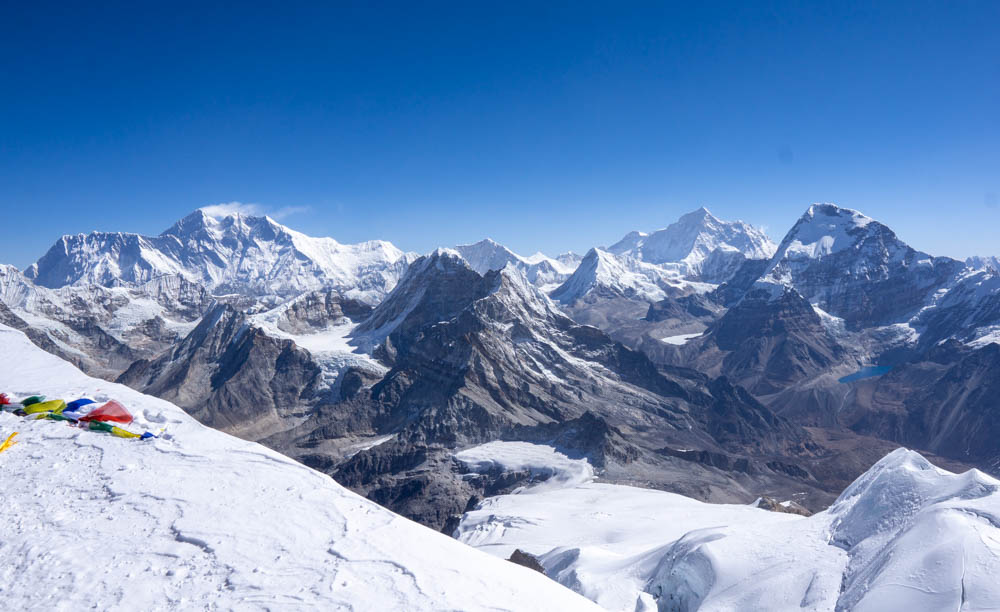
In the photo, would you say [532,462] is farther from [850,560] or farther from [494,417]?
[850,560]

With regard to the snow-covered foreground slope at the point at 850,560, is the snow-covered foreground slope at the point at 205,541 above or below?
above

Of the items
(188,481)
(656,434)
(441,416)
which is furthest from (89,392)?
(656,434)

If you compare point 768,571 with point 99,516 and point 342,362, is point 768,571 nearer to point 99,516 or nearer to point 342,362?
point 99,516

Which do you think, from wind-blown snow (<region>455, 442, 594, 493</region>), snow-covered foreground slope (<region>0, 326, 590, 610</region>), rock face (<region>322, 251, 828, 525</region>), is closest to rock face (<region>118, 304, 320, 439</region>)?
rock face (<region>322, 251, 828, 525</region>)

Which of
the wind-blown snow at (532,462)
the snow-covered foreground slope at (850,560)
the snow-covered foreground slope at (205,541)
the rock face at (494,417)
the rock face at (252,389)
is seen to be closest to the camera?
the snow-covered foreground slope at (205,541)

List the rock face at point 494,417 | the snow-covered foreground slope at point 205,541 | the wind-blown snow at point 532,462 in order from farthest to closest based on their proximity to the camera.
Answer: the rock face at point 494,417
the wind-blown snow at point 532,462
the snow-covered foreground slope at point 205,541

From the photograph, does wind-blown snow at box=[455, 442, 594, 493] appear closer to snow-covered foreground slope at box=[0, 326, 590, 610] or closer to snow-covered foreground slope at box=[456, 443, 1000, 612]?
snow-covered foreground slope at box=[456, 443, 1000, 612]

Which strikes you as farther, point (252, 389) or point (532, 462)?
point (252, 389)

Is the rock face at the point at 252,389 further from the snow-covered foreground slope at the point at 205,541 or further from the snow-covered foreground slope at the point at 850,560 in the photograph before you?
the snow-covered foreground slope at the point at 205,541

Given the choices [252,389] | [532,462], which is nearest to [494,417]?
[532,462]

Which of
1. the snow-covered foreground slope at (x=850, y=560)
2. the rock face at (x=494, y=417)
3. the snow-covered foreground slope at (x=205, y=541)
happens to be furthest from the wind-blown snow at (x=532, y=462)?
the snow-covered foreground slope at (x=205, y=541)
